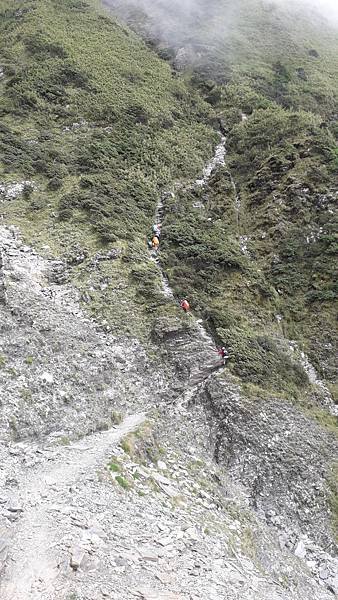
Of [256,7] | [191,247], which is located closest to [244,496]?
[191,247]

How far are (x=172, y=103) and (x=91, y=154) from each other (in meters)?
18.2

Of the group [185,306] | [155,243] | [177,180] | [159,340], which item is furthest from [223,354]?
[177,180]

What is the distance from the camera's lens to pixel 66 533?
39.5ft

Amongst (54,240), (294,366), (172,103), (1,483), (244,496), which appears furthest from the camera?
(172,103)

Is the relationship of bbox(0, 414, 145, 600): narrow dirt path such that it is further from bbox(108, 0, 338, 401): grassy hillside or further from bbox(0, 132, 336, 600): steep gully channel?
bbox(108, 0, 338, 401): grassy hillside

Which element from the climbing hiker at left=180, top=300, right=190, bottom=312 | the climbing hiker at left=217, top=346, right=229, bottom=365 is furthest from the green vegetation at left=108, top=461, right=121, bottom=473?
the climbing hiker at left=180, top=300, right=190, bottom=312

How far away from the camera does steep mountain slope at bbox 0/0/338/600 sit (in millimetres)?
13258

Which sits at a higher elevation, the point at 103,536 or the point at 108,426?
the point at 108,426

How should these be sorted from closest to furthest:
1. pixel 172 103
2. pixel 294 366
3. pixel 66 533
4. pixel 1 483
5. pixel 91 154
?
pixel 66 533 < pixel 1 483 < pixel 294 366 < pixel 91 154 < pixel 172 103

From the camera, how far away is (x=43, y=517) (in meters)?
12.7

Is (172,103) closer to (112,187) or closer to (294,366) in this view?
(112,187)

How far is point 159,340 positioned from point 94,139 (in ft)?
78.8

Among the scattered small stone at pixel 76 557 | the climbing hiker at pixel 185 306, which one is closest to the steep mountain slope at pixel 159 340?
the scattered small stone at pixel 76 557

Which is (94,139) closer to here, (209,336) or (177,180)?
(177,180)
